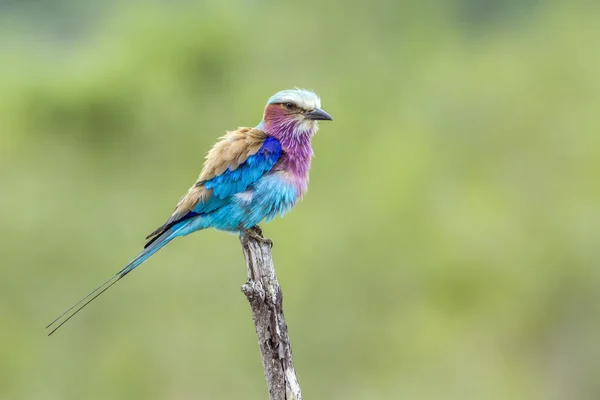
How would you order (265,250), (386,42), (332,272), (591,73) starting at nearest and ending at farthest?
(265,250), (332,272), (591,73), (386,42)

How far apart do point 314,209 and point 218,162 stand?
6243 mm

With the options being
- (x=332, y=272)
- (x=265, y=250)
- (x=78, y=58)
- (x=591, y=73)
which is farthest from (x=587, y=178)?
(x=265, y=250)

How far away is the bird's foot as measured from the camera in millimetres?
4225

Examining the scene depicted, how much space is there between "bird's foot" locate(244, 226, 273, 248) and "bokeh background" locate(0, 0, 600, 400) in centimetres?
485

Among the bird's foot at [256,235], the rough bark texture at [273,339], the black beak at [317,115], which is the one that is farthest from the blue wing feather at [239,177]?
the rough bark texture at [273,339]

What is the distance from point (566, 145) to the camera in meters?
11.7

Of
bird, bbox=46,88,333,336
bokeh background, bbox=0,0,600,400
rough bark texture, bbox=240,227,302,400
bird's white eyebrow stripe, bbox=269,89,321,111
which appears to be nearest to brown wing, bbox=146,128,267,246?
bird, bbox=46,88,333,336

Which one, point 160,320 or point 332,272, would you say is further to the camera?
point 332,272

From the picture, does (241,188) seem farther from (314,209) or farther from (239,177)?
(314,209)

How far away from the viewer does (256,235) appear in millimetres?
4461

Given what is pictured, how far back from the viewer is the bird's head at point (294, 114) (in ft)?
15.7

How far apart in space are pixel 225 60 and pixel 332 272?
12.0ft

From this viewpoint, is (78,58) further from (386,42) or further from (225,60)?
(386,42)

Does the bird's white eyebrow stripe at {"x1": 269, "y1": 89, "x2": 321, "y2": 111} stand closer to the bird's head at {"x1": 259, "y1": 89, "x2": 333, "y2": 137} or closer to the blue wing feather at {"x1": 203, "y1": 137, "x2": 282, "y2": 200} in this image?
the bird's head at {"x1": 259, "y1": 89, "x2": 333, "y2": 137}
